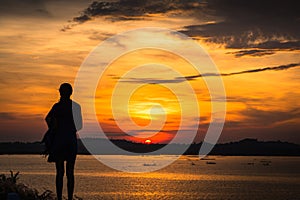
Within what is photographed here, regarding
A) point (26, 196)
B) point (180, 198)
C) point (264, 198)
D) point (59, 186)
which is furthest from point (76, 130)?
point (264, 198)

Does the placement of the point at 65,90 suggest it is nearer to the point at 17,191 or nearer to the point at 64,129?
the point at 64,129

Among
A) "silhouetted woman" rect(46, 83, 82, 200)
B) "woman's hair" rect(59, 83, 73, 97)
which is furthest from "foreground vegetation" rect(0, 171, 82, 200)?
"woman's hair" rect(59, 83, 73, 97)

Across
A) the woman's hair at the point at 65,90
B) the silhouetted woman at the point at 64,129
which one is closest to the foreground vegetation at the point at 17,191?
the silhouetted woman at the point at 64,129

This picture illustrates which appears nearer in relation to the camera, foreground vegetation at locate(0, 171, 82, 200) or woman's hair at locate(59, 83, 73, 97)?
woman's hair at locate(59, 83, 73, 97)

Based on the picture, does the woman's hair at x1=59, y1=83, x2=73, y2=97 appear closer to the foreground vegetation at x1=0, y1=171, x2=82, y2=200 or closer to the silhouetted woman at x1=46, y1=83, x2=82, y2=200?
the silhouetted woman at x1=46, y1=83, x2=82, y2=200

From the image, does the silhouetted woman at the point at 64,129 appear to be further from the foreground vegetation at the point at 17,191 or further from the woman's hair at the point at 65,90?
the foreground vegetation at the point at 17,191

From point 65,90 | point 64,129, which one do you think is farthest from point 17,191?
point 65,90

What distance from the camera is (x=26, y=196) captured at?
447 inches

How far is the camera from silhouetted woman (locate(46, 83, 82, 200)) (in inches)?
412

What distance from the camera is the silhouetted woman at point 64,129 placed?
10.5 metres

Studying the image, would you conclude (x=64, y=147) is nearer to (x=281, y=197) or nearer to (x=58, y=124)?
(x=58, y=124)

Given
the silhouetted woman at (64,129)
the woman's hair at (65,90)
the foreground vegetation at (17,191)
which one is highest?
the woman's hair at (65,90)

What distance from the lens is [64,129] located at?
10.5 meters

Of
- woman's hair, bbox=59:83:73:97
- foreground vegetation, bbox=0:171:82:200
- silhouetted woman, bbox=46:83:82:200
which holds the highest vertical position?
woman's hair, bbox=59:83:73:97
